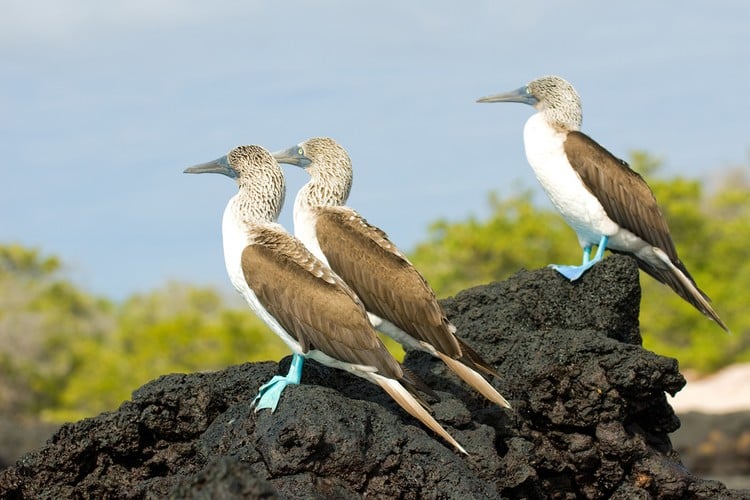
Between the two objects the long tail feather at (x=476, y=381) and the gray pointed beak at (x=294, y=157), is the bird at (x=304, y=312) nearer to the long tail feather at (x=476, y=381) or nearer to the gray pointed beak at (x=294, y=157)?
the long tail feather at (x=476, y=381)

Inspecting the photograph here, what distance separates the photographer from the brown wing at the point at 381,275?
7020 millimetres

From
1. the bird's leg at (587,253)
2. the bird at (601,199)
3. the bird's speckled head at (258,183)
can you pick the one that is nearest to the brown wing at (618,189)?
the bird at (601,199)

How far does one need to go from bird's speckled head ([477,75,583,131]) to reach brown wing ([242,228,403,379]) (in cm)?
336

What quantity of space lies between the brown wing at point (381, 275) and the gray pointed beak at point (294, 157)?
28.5 inches

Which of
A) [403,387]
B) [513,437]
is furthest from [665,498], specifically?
[403,387]

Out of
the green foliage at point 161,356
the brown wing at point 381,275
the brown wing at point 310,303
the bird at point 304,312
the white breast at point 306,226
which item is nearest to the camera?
the bird at point 304,312

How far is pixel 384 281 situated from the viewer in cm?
715

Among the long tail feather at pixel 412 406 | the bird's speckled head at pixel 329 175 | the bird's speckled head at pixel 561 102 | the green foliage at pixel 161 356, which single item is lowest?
the long tail feather at pixel 412 406

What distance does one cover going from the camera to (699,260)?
33.3 m

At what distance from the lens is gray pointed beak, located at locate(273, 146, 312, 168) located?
26.2ft

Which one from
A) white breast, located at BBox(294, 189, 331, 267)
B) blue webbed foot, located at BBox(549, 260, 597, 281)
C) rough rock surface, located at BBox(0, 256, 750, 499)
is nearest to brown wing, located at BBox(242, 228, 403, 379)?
rough rock surface, located at BBox(0, 256, 750, 499)

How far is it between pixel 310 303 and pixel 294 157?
1995mm

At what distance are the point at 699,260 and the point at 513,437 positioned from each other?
27886 mm

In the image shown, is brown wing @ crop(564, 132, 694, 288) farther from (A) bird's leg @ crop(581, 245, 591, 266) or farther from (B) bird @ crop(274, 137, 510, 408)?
(B) bird @ crop(274, 137, 510, 408)
